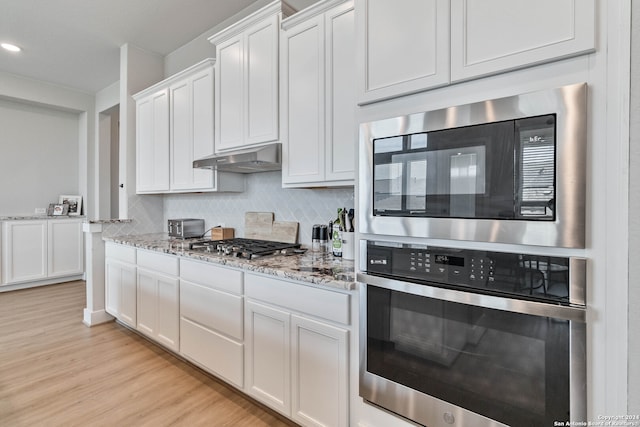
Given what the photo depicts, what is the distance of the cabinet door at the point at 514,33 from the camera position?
87 cm

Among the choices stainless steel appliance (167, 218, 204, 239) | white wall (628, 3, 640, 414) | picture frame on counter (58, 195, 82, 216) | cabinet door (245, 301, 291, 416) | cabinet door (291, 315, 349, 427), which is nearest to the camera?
white wall (628, 3, 640, 414)

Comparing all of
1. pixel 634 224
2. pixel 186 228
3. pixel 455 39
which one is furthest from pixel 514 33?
pixel 186 228

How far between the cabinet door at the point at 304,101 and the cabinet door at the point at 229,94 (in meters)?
0.48

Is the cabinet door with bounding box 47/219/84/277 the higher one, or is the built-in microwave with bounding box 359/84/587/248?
the built-in microwave with bounding box 359/84/587/248

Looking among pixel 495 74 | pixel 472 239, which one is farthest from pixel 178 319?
pixel 495 74

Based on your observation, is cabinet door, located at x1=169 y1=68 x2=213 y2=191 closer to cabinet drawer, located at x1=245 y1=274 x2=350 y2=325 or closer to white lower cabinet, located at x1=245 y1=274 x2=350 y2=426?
A: cabinet drawer, located at x1=245 y1=274 x2=350 y2=325

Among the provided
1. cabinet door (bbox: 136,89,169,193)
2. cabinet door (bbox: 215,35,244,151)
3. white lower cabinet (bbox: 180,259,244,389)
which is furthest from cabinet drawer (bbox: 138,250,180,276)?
cabinet door (bbox: 215,35,244,151)

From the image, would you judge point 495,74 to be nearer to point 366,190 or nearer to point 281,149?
point 366,190

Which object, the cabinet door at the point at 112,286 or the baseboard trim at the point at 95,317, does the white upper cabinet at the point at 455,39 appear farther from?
the baseboard trim at the point at 95,317

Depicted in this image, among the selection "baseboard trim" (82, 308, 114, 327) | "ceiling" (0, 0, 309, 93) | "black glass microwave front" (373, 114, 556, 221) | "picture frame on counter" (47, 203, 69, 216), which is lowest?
"baseboard trim" (82, 308, 114, 327)

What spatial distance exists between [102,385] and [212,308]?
0.97 m

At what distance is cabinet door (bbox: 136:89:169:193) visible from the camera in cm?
317

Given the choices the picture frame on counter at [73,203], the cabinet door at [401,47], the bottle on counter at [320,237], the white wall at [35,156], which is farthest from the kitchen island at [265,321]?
the white wall at [35,156]

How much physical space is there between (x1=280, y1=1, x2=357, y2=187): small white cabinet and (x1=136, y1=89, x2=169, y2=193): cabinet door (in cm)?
168
